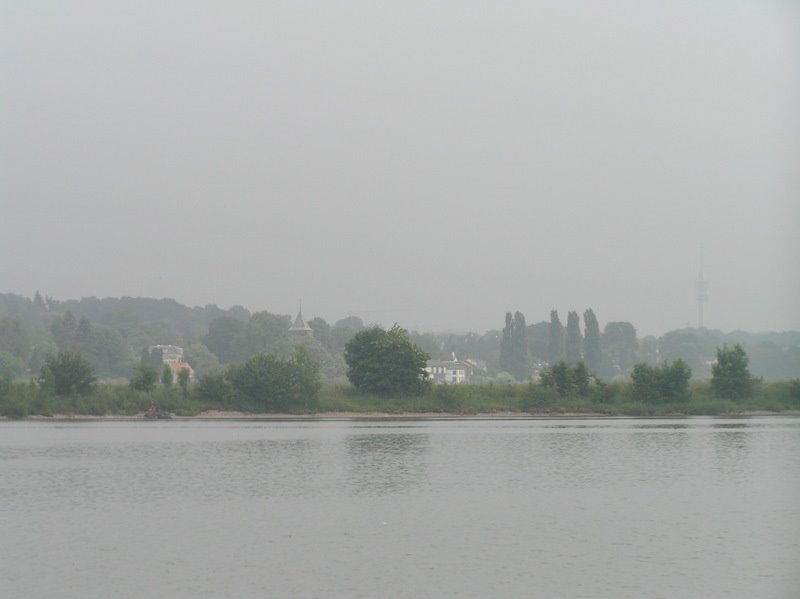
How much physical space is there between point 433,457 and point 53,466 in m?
15.6

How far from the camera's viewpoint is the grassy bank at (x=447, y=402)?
76.2 m

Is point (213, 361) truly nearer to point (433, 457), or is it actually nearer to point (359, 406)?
point (359, 406)

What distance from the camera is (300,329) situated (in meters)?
182

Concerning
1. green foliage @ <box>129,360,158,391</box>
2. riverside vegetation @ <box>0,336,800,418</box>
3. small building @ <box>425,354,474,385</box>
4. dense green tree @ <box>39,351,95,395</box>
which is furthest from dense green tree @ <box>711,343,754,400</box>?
small building @ <box>425,354,474,385</box>

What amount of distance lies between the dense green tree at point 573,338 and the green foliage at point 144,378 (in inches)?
2889

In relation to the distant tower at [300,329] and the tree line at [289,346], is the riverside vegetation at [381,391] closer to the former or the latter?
the tree line at [289,346]

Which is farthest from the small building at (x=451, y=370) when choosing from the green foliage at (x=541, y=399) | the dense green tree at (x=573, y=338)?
the green foliage at (x=541, y=399)

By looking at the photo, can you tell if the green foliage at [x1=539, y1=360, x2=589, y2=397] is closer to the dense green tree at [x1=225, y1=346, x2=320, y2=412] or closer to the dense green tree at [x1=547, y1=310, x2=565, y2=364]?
the dense green tree at [x1=225, y1=346, x2=320, y2=412]

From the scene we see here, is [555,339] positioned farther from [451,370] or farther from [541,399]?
[541,399]

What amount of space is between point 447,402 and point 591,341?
6203 centimetres

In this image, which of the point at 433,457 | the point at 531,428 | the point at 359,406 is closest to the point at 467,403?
the point at 359,406

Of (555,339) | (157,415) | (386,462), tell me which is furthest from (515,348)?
(386,462)

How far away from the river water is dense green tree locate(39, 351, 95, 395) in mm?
20666

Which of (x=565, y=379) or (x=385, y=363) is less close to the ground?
(x=385, y=363)
